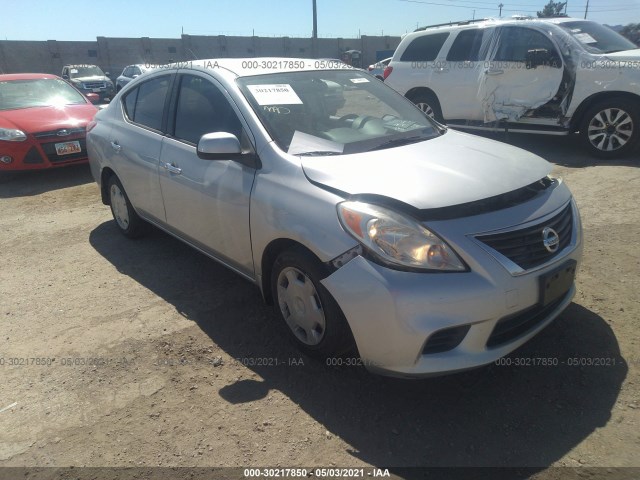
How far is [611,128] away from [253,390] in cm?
634

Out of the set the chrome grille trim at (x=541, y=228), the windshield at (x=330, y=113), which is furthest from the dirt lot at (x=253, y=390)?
the windshield at (x=330, y=113)

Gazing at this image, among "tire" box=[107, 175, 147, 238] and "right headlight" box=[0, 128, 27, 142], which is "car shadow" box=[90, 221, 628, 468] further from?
"right headlight" box=[0, 128, 27, 142]

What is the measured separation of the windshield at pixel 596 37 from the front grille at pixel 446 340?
6237 mm

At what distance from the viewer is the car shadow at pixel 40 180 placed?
7.11m

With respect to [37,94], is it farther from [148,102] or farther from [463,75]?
[463,75]

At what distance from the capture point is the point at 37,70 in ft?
116

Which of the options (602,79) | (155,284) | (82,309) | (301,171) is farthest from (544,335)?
(602,79)

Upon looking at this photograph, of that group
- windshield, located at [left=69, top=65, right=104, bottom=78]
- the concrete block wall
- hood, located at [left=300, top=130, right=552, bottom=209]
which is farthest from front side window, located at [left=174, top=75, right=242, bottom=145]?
the concrete block wall

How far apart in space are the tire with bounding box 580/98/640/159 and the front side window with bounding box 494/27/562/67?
2.94 feet

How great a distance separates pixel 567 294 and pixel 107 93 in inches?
916

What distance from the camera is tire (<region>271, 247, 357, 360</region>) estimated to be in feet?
8.21

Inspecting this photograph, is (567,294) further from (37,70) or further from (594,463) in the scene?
(37,70)

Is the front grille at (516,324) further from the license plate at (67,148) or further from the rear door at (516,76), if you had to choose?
the license plate at (67,148)

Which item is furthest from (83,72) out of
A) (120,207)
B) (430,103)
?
(120,207)
